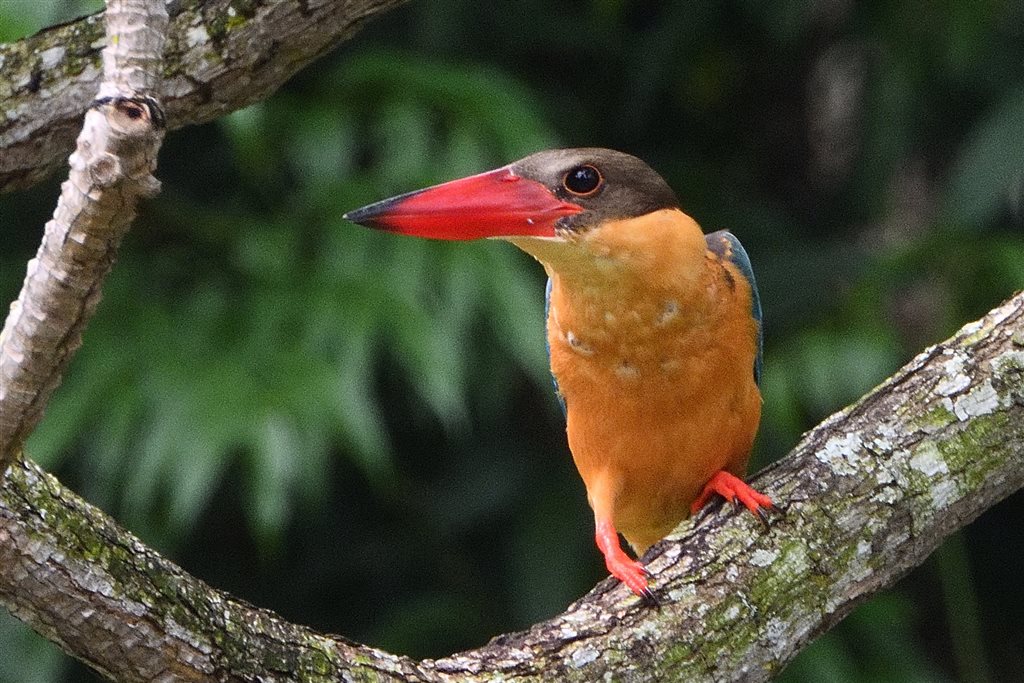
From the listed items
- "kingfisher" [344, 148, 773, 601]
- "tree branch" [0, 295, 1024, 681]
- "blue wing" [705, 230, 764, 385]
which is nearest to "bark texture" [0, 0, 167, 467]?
"tree branch" [0, 295, 1024, 681]

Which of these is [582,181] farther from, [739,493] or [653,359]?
[739,493]

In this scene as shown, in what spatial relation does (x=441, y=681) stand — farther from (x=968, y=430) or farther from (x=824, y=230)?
(x=824, y=230)

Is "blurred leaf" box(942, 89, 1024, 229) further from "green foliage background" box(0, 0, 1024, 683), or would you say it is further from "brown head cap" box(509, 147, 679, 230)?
"brown head cap" box(509, 147, 679, 230)

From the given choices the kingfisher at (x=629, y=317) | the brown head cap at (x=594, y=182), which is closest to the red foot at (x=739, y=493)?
the kingfisher at (x=629, y=317)

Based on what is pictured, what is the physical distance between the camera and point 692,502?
11.1 feet

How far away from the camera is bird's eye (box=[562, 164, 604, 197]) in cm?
289

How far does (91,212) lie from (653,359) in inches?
65.3

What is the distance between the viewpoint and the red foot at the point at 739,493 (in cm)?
283

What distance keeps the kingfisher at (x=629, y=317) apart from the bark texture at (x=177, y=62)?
44 cm

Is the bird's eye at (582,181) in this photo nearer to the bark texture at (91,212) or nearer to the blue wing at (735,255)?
the blue wing at (735,255)

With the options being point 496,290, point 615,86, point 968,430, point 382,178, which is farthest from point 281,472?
point 615,86

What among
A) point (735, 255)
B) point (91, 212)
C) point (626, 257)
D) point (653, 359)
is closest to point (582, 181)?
point (626, 257)

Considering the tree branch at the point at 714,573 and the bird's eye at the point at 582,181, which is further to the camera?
the bird's eye at the point at 582,181

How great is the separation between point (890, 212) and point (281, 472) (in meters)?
3.42
